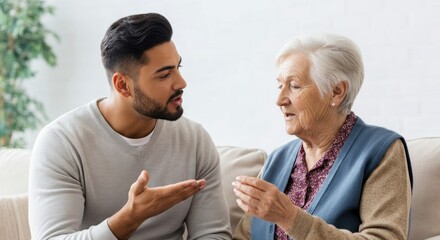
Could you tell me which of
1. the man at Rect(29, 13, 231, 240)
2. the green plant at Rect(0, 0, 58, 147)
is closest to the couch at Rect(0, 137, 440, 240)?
the man at Rect(29, 13, 231, 240)

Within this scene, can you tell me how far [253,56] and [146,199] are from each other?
184 centimetres

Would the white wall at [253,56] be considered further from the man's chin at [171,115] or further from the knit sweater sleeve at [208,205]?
the man's chin at [171,115]

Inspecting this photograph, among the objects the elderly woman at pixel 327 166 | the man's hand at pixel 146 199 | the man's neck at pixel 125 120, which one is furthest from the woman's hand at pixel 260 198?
the man's neck at pixel 125 120

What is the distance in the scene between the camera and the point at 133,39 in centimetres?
217

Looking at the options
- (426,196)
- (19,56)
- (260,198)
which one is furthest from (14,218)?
(19,56)

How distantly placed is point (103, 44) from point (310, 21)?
146 cm

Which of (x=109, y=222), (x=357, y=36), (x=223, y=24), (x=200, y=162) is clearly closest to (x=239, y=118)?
(x=223, y=24)

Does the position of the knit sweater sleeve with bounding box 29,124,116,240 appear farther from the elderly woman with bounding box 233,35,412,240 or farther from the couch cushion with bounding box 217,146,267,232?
the couch cushion with bounding box 217,146,267,232

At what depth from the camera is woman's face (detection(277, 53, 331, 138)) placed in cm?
226

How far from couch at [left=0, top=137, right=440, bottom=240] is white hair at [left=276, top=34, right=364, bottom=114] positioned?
337mm

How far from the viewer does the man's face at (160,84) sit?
2.18 meters

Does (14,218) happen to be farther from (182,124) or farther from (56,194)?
(182,124)

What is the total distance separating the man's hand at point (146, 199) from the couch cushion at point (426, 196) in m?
0.77

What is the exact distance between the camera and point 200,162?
234cm
